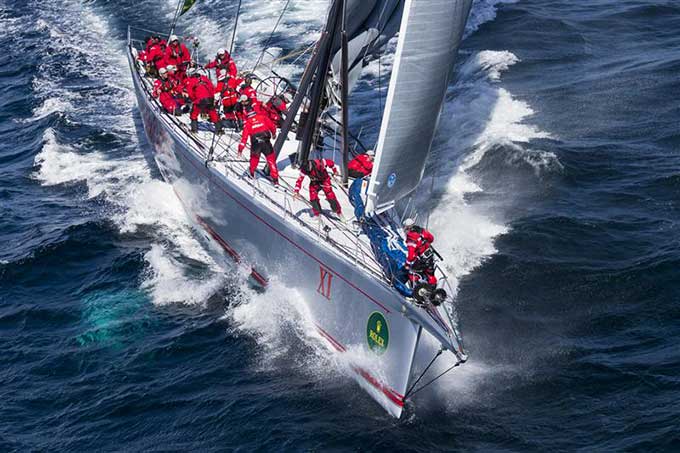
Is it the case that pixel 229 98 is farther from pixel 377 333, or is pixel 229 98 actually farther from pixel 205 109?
pixel 377 333

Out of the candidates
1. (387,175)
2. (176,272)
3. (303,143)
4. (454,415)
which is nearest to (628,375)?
(454,415)

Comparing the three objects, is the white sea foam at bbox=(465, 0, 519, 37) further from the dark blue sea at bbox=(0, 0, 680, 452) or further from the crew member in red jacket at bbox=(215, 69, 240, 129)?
the crew member in red jacket at bbox=(215, 69, 240, 129)

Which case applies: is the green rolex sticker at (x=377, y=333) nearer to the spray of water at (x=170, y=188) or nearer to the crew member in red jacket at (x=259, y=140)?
the spray of water at (x=170, y=188)

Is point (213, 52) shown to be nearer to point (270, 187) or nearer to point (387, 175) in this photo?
point (270, 187)

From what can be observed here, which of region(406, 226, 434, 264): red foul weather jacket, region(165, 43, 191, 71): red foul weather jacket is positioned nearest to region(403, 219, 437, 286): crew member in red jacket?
region(406, 226, 434, 264): red foul weather jacket

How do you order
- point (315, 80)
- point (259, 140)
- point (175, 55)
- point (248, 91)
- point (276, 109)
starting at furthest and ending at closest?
point (175, 55) < point (276, 109) < point (248, 91) < point (259, 140) < point (315, 80)

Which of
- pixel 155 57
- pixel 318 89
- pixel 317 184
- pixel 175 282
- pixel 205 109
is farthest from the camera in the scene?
pixel 155 57

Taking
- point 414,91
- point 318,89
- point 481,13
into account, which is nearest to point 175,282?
point 318,89
